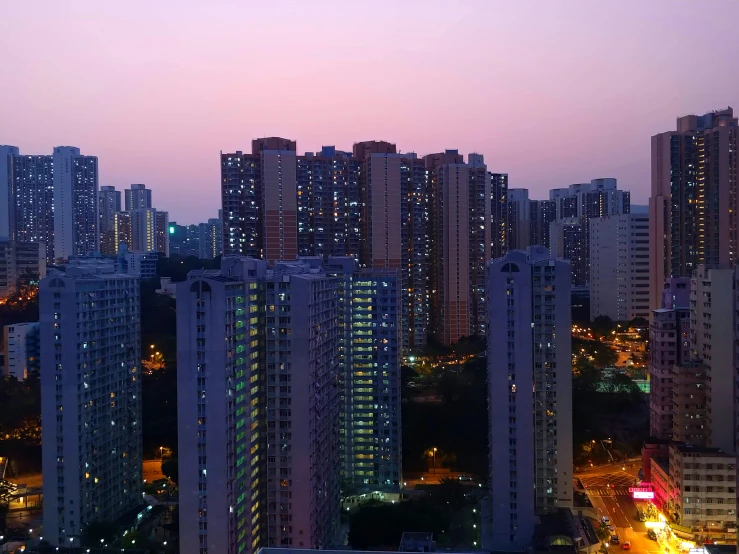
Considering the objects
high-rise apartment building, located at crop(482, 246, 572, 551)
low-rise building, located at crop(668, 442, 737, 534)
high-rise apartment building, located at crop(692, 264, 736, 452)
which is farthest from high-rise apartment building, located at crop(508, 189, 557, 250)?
low-rise building, located at crop(668, 442, 737, 534)

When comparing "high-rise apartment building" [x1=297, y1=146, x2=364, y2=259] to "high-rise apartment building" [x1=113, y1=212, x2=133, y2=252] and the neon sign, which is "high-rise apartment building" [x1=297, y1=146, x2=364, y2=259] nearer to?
the neon sign

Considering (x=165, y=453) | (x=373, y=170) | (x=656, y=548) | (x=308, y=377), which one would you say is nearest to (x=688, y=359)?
(x=656, y=548)

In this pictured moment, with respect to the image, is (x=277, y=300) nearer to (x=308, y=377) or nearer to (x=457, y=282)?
(x=308, y=377)

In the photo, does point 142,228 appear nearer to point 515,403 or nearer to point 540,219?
point 540,219

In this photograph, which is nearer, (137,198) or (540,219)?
(540,219)

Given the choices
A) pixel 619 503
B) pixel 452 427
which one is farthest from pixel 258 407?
pixel 452 427

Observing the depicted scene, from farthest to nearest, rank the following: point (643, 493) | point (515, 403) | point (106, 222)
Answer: point (106, 222) → point (643, 493) → point (515, 403)

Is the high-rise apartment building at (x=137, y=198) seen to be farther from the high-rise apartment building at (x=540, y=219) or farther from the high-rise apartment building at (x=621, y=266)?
the high-rise apartment building at (x=621, y=266)
